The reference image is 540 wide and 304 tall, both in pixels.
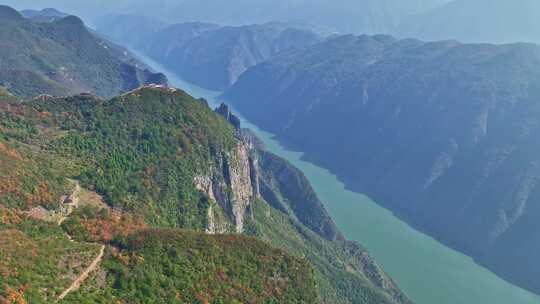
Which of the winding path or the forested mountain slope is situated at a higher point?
the forested mountain slope

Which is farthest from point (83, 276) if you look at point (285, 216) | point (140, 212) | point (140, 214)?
point (285, 216)

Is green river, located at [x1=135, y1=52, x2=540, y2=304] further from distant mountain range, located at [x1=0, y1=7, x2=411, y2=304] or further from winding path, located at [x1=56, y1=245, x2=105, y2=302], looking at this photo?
winding path, located at [x1=56, y1=245, x2=105, y2=302]

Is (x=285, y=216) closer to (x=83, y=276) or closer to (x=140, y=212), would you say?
(x=140, y=212)

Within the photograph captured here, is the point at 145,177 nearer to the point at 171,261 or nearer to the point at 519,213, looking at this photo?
the point at 171,261

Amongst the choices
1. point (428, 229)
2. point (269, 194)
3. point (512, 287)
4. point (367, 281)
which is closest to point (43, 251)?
point (367, 281)

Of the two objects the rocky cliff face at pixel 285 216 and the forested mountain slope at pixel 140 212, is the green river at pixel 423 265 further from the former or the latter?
the forested mountain slope at pixel 140 212

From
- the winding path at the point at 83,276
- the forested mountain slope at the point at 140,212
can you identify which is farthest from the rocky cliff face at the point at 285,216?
the winding path at the point at 83,276

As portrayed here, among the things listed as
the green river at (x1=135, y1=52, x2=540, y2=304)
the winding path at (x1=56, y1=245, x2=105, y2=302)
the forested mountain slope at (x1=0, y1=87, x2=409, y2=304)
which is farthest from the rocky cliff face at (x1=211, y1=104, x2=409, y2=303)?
the winding path at (x1=56, y1=245, x2=105, y2=302)
